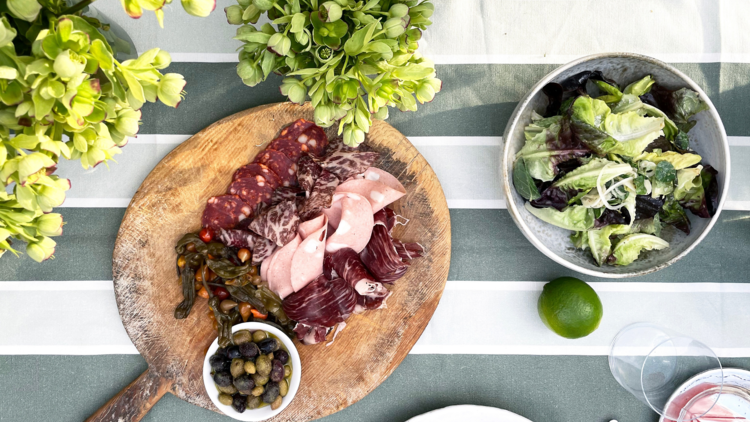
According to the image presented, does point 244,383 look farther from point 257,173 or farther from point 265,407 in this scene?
point 257,173

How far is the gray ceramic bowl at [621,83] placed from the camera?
3.56 feet

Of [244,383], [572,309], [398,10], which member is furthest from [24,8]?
[572,309]

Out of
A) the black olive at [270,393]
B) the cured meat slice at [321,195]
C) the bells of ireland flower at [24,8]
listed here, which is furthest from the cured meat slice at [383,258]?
the bells of ireland flower at [24,8]

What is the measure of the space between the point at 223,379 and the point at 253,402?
0.30 ft

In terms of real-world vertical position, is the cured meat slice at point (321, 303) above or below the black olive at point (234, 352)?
above

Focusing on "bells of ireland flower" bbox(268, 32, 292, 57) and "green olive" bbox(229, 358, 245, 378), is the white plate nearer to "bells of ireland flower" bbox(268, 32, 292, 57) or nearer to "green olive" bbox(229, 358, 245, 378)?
"green olive" bbox(229, 358, 245, 378)

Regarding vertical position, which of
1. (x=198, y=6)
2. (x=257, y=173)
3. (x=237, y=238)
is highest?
(x=198, y=6)

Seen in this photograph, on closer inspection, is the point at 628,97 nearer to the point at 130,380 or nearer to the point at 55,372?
the point at 130,380

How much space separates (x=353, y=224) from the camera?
1151mm

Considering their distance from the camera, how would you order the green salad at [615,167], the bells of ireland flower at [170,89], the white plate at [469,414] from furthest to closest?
the white plate at [469,414] → the green salad at [615,167] → the bells of ireland flower at [170,89]

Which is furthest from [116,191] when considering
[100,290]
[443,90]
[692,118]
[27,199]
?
[692,118]

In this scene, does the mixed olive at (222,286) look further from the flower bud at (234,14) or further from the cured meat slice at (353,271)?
the flower bud at (234,14)

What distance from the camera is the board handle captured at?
1.22 metres

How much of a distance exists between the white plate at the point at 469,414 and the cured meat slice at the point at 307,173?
0.69m
